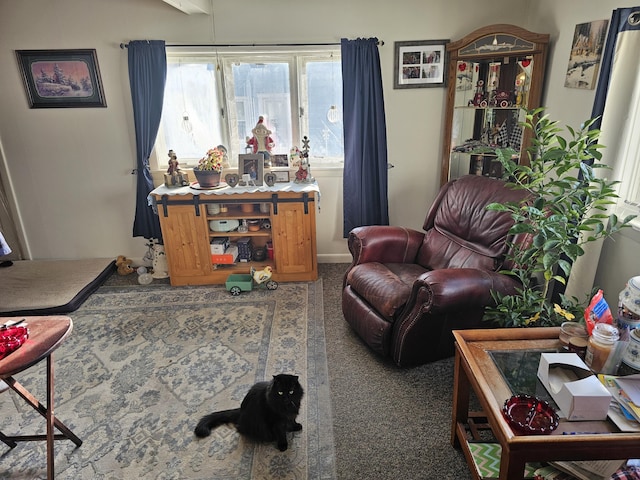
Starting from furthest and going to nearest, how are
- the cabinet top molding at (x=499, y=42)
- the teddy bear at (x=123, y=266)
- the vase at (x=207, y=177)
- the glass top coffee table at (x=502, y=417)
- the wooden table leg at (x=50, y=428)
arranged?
the teddy bear at (x=123, y=266), the vase at (x=207, y=177), the cabinet top molding at (x=499, y=42), the wooden table leg at (x=50, y=428), the glass top coffee table at (x=502, y=417)

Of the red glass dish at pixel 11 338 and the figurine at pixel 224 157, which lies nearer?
the red glass dish at pixel 11 338

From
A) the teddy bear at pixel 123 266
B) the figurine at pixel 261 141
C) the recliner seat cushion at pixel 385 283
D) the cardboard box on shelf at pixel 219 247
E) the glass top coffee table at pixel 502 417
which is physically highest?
the figurine at pixel 261 141

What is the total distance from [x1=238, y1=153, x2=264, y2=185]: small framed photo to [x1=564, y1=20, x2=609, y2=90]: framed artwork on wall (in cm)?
226

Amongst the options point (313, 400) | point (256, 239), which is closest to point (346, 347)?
point (313, 400)

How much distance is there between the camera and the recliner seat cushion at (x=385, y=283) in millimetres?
2365

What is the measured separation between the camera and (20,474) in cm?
180

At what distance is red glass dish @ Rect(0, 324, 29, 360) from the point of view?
5.17ft

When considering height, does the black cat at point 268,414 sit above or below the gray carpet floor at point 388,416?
above

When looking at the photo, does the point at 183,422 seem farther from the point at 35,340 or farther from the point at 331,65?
the point at 331,65

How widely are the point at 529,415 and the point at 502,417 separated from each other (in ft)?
0.29

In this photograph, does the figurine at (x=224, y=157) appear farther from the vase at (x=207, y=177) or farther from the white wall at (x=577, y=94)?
the white wall at (x=577, y=94)

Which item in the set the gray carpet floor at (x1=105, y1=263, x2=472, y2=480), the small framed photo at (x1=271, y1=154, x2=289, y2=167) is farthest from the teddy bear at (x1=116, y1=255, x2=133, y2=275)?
the gray carpet floor at (x1=105, y1=263, x2=472, y2=480)

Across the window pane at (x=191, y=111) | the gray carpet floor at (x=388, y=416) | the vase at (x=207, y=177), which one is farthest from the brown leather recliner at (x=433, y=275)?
the window pane at (x=191, y=111)

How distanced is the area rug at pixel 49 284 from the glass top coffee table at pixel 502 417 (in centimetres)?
286
